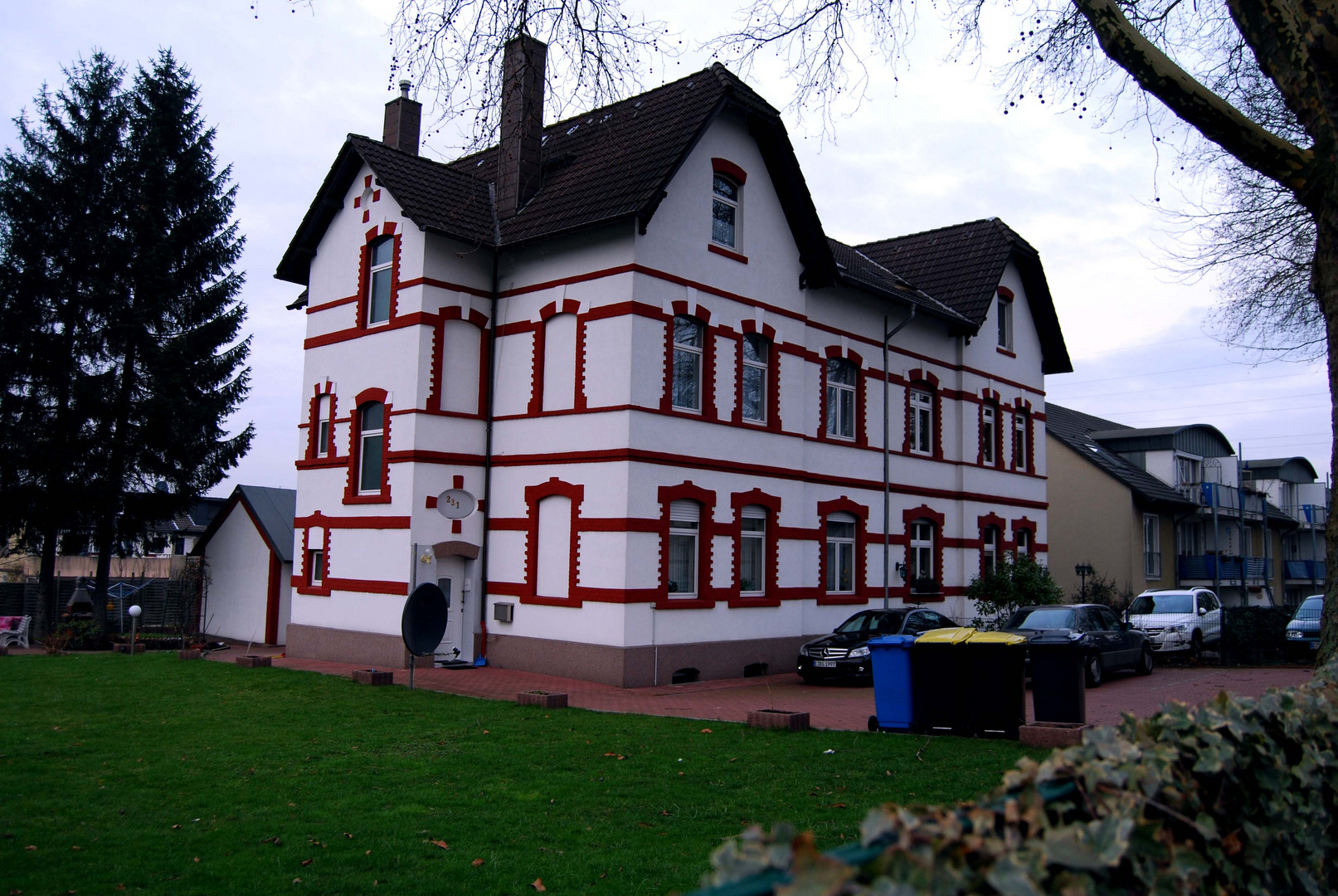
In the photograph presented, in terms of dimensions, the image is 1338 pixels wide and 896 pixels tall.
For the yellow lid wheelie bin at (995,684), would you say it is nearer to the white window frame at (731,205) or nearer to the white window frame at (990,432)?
the white window frame at (731,205)

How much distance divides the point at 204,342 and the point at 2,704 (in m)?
17.1

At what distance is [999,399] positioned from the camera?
30203 mm

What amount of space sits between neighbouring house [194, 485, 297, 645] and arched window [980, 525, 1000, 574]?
60.7ft

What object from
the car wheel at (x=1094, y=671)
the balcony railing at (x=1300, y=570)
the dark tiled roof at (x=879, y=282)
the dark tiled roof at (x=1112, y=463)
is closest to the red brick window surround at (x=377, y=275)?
the dark tiled roof at (x=879, y=282)

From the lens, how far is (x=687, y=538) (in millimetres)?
19953

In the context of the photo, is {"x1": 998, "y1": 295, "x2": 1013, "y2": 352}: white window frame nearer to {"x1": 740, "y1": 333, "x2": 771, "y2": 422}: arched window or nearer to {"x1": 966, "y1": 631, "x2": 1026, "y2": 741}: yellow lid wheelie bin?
{"x1": 740, "y1": 333, "x2": 771, "y2": 422}: arched window

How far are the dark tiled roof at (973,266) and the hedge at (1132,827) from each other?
81.9 feet

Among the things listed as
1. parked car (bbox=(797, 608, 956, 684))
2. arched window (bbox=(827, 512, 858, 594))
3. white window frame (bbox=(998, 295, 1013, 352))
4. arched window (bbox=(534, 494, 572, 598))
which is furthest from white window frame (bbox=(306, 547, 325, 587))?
white window frame (bbox=(998, 295, 1013, 352))

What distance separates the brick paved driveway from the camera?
15.3 m

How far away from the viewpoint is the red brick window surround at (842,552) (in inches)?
917

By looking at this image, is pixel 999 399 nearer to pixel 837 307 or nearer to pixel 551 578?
pixel 837 307

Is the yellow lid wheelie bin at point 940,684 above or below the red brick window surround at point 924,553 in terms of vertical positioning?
below

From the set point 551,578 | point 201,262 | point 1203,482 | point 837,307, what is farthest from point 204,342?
point 1203,482

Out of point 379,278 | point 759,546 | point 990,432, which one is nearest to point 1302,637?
point 990,432
